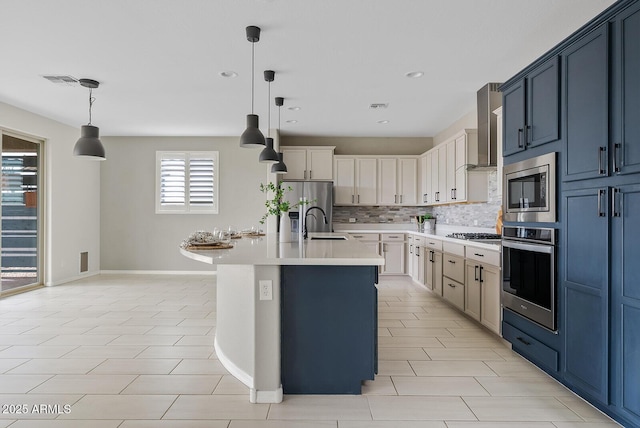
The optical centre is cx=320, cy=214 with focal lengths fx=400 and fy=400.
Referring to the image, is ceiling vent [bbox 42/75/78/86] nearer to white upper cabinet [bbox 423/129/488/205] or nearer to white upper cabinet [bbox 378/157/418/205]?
white upper cabinet [bbox 423/129/488/205]

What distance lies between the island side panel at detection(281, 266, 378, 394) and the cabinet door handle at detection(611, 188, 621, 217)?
140cm

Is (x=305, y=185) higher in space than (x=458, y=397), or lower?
higher

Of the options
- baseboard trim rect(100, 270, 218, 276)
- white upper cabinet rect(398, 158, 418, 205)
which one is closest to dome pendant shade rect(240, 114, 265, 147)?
white upper cabinet rect(398, 158, 418, 205)

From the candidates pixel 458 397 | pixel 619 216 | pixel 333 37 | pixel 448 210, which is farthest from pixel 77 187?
pixel 619 216

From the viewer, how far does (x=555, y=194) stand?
8.86 feet

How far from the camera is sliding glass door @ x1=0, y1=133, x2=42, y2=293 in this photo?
5.46 metres

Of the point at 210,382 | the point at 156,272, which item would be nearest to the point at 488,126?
the point at 210,382

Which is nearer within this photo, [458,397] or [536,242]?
[458,397]

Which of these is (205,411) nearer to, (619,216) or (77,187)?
(619,216)

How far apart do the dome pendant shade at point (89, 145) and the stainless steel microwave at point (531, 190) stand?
3900 mm

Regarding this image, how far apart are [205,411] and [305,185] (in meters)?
4.78

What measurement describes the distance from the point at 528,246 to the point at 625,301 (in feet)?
2.95

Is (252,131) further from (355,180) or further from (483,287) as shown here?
(355,180)

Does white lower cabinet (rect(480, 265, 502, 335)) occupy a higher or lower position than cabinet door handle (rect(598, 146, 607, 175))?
lower
